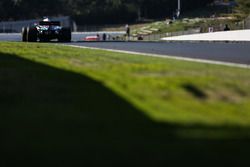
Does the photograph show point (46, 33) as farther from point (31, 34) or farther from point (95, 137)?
point (95, 137)

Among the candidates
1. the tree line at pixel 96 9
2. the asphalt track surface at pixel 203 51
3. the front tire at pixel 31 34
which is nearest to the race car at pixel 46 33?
the front tire at pixel 31 34

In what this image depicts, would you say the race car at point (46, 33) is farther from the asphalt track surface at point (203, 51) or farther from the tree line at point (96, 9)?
the tree line at point (96, 9)

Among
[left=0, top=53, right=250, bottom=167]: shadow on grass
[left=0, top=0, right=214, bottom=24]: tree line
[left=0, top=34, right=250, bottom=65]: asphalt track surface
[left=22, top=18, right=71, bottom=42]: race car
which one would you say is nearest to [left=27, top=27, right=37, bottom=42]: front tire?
[left=22, top=18, right=71, bottom=42]: race car

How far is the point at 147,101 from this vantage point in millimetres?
9125

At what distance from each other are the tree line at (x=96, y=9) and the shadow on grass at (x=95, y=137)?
10715 cm

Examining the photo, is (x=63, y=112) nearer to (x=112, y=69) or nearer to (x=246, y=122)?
(x=246, y=122)

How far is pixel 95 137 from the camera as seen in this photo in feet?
23.1

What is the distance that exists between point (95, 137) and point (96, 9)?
127 m

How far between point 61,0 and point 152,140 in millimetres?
125403

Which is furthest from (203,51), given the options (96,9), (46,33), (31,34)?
(96,9)

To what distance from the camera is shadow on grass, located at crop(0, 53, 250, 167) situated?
6.24 metres

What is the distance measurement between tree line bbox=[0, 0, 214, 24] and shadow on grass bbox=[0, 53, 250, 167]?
352 feet

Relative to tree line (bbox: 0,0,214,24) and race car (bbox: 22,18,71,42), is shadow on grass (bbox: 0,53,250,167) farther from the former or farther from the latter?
tree line (bbox: 0,0,214,24)

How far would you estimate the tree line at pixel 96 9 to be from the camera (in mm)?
119000
